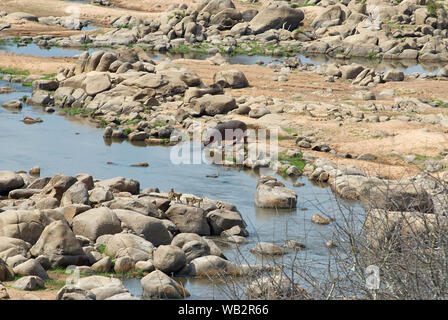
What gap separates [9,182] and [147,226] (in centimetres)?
516

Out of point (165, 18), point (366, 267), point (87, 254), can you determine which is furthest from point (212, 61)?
point (366, 267)

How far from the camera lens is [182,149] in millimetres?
23594

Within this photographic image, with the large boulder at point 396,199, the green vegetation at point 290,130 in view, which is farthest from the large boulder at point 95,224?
the green vegetation at point 290,130

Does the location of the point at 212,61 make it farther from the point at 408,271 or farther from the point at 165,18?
the point at 408,271

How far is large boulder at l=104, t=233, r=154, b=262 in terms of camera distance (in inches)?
→ 488

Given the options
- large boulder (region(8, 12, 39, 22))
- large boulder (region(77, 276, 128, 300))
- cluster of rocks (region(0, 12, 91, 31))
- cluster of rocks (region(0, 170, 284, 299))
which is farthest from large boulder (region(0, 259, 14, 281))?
large boulder (region(8, 12, 39, 22))

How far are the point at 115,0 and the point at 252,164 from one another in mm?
51755

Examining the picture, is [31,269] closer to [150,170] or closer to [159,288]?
[159,288]

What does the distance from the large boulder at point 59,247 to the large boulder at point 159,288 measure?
1639 millimetres

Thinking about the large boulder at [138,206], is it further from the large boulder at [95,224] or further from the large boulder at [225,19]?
the large boulder at [225,19]

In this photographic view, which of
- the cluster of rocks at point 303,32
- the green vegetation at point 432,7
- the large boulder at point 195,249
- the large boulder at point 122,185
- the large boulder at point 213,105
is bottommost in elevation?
the large boulder at point 195,249

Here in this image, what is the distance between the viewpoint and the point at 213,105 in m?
27.4

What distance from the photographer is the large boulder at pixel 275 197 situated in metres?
17.8

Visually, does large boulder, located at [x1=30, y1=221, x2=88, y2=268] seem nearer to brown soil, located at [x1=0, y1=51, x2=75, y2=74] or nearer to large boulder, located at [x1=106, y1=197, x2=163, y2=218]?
large boulder, located at [x1=106, y1=197, x2=163, y2=218]
